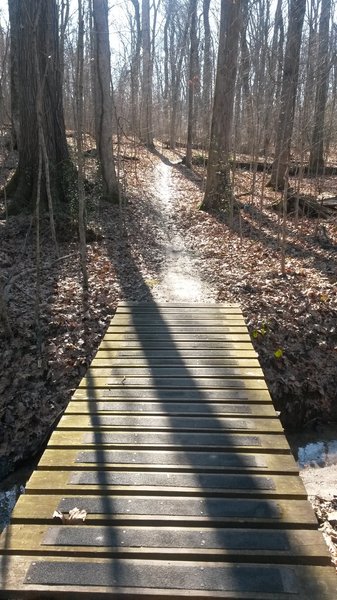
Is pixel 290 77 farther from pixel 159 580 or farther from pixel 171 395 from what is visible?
pixel 159 580

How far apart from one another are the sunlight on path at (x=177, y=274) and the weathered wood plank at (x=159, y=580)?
531cm

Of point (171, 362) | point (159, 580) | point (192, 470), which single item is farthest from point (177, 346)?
point (159, 580)

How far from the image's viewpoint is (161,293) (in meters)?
7.78

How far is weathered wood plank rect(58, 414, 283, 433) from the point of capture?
3.79 m

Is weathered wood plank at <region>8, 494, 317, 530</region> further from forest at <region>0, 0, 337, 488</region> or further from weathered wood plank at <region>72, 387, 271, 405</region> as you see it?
forest at <region>0, 0, 337, 488</region>

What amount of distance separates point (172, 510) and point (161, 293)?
515cm

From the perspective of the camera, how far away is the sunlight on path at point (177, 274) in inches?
304

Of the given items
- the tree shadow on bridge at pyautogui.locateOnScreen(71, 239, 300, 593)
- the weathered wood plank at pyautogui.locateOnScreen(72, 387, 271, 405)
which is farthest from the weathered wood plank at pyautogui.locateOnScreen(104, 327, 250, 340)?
the weathered wood plank at pyautogui.locateOnScreen(72, 387, 271, 405)

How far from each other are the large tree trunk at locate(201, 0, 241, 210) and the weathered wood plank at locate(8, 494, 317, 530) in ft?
32.7

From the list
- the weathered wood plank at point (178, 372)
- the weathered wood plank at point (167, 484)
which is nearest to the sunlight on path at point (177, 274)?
the weathered wood plank at point (178, 372)

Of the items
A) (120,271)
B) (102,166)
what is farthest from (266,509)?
(102,166)

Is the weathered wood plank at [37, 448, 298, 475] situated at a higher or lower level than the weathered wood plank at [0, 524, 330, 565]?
lower

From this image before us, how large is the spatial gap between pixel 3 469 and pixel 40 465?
6.85 feet

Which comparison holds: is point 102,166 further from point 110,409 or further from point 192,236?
point 110,409
